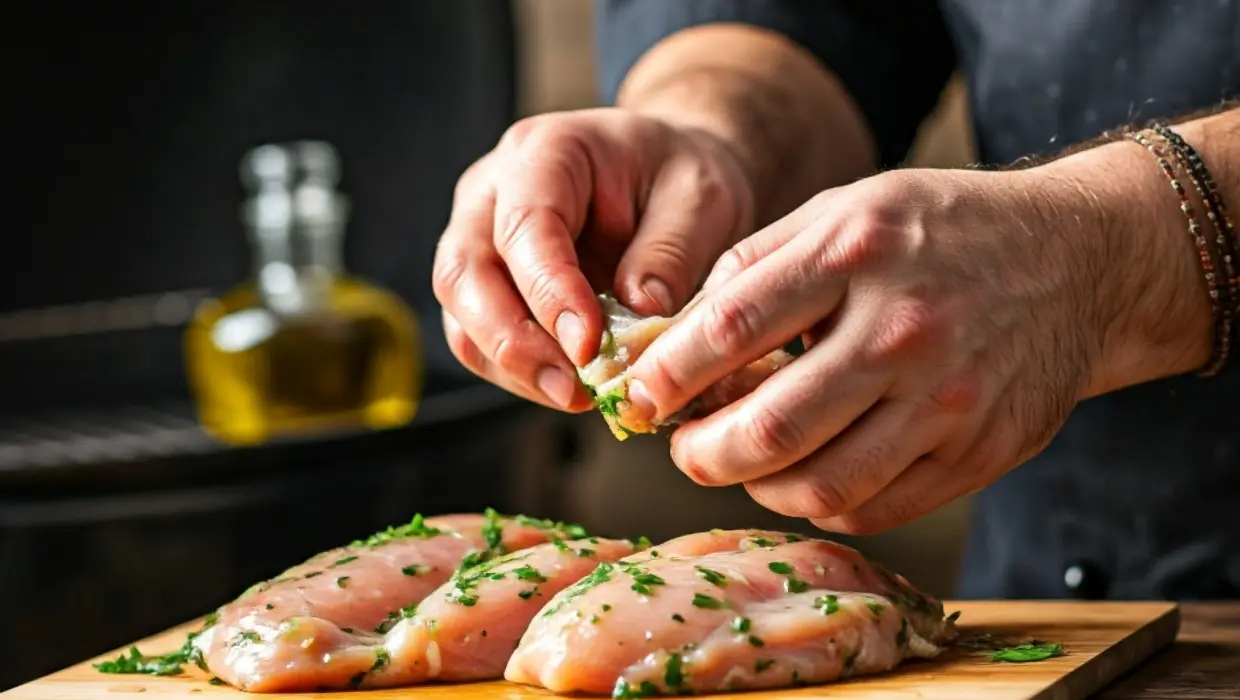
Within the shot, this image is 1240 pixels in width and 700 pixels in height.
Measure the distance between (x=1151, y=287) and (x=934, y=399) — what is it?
302mm

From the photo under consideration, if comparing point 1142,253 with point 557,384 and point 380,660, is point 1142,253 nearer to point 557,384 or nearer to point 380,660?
point 557,384

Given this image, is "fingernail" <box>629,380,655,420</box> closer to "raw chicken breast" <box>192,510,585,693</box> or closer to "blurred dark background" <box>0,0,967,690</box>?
"raw chicken breast" <box>192,510,585,693</box>

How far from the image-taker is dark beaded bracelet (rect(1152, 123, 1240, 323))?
1.49 meters

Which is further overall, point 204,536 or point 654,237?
point 204,536

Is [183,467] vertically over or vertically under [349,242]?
under

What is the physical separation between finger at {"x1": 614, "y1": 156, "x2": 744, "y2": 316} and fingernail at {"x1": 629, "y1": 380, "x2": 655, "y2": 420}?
8.4 inches

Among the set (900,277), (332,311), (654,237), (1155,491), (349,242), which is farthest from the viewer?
(349,242)

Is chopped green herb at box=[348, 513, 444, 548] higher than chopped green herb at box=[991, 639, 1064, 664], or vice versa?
chopped green herb at box=[348, 513, 444, 548]

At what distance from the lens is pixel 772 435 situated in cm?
131

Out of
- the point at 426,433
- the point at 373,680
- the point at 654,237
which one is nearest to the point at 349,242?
the point at 426,433

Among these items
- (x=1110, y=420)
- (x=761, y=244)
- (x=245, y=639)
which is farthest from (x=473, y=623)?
(x=1110, y=420)

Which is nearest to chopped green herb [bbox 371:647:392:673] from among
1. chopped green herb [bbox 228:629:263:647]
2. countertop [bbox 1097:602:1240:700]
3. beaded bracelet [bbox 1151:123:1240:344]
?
chopped green herb [bbox 228:629:263:647]

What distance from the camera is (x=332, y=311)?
9.23ft

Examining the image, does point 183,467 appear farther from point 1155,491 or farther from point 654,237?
point 1155,491
